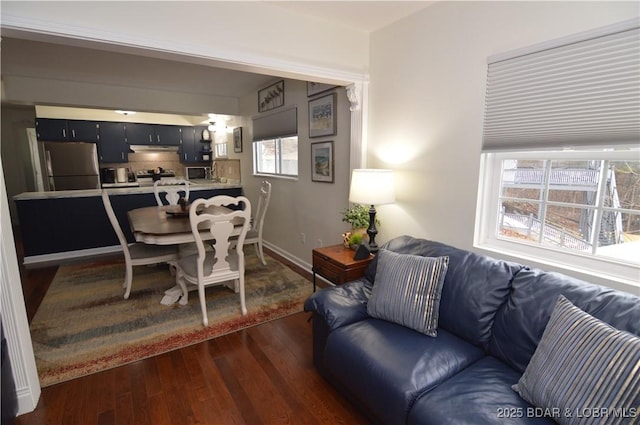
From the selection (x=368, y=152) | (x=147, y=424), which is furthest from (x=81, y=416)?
(x=368, y=152)

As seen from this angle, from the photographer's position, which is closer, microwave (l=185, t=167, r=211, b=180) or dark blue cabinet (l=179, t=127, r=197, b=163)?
dark blue cabinet (l=179, t=127, r=197, b=163)

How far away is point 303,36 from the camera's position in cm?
252

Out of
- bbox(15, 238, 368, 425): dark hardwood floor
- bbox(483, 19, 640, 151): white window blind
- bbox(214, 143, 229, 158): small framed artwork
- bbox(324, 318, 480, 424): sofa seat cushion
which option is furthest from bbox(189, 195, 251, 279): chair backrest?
bbox(214, 143, 229, 158): small framed artwork

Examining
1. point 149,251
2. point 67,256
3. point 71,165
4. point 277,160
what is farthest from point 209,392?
point 71,165

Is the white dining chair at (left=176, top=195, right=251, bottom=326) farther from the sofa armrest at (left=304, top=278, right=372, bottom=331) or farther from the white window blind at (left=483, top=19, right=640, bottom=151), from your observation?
the white window blind at (left=483, top=19, right=640, bottom=151)

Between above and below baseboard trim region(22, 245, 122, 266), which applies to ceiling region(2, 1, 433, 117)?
above

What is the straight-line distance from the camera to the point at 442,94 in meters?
2.26

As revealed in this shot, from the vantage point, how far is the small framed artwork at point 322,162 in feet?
11.1

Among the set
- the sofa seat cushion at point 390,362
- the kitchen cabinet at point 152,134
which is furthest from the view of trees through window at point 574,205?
the kitchen cabinet at point 152,134

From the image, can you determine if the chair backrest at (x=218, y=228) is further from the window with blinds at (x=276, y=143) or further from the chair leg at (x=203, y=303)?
the window with blinds at (x=276, y=143)

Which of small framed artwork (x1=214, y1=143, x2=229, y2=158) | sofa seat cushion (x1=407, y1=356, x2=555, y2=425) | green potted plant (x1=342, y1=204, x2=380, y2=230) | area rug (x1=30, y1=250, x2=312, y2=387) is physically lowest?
area rug (x1=30, y1=250, x2=312, y2=387)

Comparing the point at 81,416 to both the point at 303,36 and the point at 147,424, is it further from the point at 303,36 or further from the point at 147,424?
the point at 303,36

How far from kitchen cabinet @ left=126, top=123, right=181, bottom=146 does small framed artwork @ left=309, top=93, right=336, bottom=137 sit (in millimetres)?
4797

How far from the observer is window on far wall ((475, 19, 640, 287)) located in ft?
4.93
